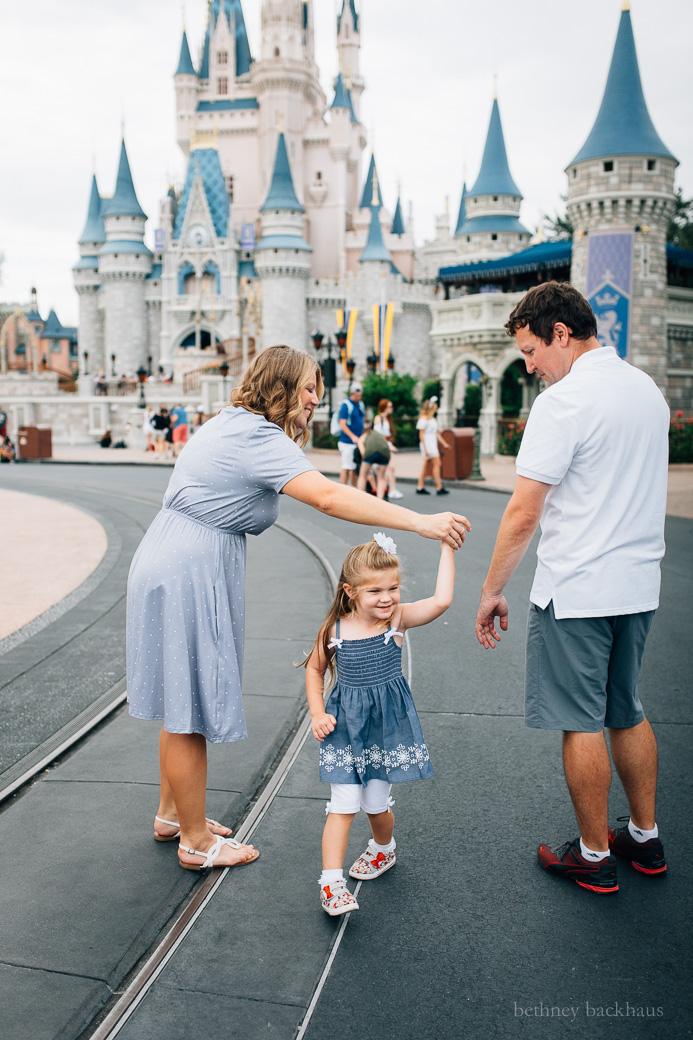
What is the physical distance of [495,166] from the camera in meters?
38.3

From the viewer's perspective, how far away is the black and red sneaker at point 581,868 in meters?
2.58

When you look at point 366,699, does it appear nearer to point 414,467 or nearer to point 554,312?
point 554,312

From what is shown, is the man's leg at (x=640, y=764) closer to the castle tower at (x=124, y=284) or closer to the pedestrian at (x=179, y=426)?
the pedestrian at (x=179, y=426)

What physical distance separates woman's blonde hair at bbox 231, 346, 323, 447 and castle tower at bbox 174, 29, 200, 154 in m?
62.7

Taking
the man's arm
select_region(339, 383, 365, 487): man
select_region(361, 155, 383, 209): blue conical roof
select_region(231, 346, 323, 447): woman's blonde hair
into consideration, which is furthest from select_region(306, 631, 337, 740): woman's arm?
select_region(361, 155, 383, 209): blue conical roof

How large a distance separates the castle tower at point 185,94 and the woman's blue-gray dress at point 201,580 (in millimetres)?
62815

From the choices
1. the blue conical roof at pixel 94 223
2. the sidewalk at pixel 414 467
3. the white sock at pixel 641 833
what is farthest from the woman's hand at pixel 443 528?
the blue conical roof at pixel 94 223

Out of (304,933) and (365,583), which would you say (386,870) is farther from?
(365,583)

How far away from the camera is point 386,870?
8.89 feet

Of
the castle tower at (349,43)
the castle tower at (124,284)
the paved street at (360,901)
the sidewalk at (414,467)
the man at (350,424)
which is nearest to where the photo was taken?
the paved street at (360,901)

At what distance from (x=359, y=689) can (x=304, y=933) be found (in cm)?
68

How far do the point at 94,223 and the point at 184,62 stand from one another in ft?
40.9

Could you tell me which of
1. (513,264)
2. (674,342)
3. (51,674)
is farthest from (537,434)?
(513,264)

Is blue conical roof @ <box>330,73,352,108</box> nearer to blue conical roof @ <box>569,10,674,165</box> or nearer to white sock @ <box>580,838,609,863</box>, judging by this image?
blue conical roof @ <box>569,10,674,165</box>
